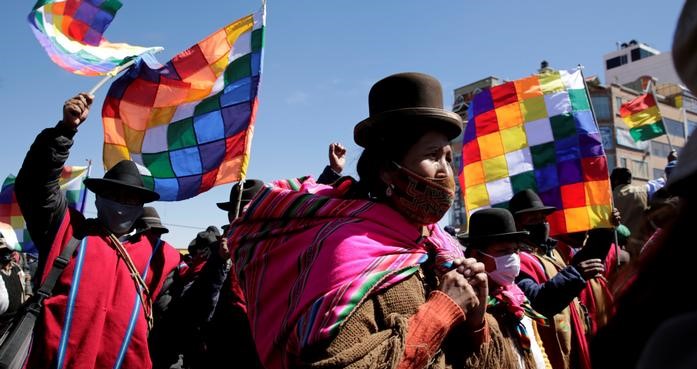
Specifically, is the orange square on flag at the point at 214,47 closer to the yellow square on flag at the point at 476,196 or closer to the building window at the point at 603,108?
the yellow square on flag at the point at 476,196

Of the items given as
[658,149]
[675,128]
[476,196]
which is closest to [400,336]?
[476,196]

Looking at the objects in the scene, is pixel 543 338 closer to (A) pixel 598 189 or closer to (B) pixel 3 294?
(A) pixel 598 189

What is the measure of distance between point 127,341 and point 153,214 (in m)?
4.11

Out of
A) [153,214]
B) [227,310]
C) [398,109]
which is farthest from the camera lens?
[153,214]

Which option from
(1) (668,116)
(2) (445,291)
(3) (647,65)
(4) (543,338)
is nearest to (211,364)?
(4) (543,338)

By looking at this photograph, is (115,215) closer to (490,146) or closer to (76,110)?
(76,110)

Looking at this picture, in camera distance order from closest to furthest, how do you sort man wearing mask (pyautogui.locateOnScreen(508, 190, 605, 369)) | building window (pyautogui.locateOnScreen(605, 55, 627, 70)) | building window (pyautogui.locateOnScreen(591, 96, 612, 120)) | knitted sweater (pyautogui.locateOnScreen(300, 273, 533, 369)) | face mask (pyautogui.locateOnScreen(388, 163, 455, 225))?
knitted sweater (pyautogui.locateOnScreen(300, 273, 533, 369)) < face mask (pyautogui.locateOnScreen(388, 163, 455, 225)) < man wearing mask (pyautogui.locateOnScreen(508, 190, 605, 369)) < building window (pyautogui.locateOnScreen(591, 96, 612, 120)) < building window (pyautogui.locateOnScreen(605, 55, 627, 70))

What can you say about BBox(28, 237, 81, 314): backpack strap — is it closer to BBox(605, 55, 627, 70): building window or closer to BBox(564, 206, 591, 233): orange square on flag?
BBox(564, 206, 591, 233): orange square on flag

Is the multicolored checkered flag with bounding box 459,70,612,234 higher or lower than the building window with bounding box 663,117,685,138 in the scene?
higher

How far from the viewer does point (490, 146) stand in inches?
253

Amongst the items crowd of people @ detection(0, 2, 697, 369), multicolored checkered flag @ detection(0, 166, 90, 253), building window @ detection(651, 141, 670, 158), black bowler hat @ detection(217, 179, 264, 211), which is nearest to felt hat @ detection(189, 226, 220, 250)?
black bowler hat @ detection(217, 179, 264, 211)

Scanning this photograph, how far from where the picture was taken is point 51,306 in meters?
3.53

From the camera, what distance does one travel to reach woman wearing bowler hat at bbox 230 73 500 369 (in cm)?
206

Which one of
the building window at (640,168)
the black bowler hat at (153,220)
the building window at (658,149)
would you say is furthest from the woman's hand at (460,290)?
the building window at (658,149)
